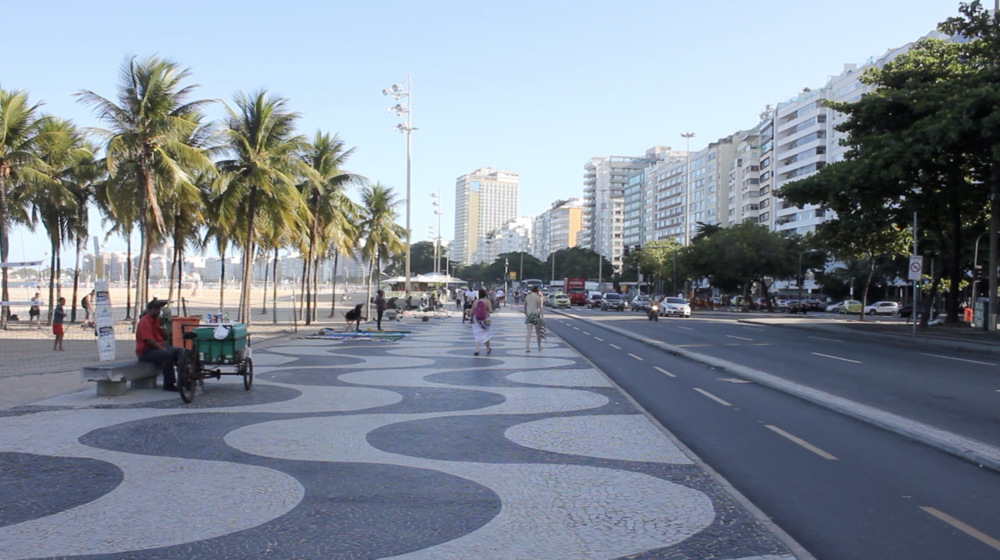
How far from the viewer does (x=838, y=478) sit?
6961 millimetres

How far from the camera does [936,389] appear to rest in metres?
13.5

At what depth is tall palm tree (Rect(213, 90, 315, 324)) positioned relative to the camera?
26.4 m

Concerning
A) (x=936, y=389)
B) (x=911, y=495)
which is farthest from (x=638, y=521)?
(x=936, y=389)

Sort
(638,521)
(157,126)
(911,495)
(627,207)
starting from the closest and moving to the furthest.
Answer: (638,521) < (911,495) < (157,126) < (627,207)

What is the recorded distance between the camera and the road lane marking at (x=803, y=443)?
311 inches

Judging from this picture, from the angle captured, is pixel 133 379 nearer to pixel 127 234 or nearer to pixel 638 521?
pixel 638 521

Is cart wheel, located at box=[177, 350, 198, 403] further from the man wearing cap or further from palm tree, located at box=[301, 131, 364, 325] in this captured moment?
palm tree, located at box=[301, 131, 364, 325]

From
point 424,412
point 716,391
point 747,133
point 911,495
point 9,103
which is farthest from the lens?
point 747,133

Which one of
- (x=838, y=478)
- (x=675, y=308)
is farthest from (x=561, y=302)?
(x=838, y=478)

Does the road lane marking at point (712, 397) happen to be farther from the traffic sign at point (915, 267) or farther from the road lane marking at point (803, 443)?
the traffic sign at point (915, 267)

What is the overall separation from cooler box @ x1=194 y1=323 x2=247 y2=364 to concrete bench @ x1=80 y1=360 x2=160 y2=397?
0.90m

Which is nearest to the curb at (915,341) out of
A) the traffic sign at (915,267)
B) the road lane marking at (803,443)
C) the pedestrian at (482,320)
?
the traffic sign at (915,267)

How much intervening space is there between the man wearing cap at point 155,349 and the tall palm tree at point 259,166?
1425 centimetres

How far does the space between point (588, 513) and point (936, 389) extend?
10339 millimetres
